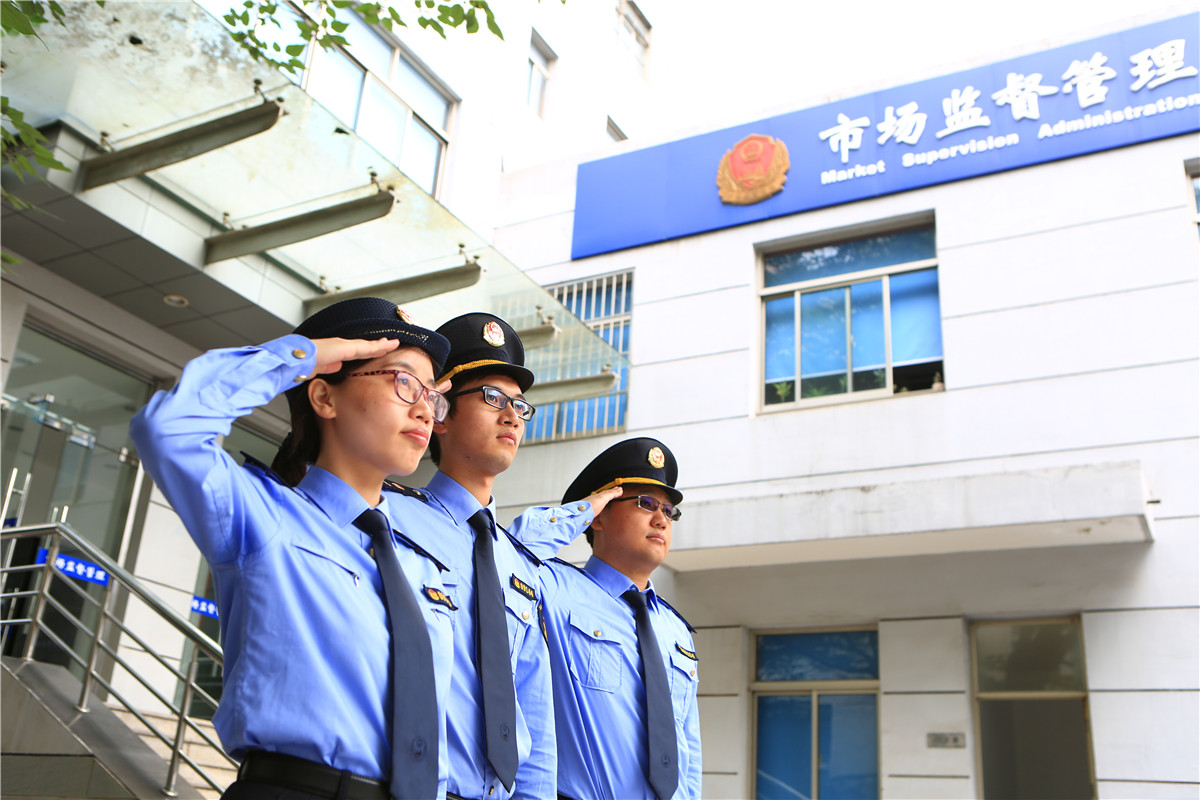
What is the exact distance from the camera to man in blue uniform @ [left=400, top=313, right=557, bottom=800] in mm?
2002

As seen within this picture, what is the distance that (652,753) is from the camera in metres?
2.89

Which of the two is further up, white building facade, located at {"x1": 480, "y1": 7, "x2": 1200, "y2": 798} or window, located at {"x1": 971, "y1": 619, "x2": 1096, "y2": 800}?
white building facade, located at {"x1": 480, "y1": 7, "x2": 1200, "y2": 798}

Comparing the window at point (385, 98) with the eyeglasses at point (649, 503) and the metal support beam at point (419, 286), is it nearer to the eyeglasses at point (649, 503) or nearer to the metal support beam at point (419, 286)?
the metal support beam at point (419, 286)

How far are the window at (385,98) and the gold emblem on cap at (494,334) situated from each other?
18.8ft

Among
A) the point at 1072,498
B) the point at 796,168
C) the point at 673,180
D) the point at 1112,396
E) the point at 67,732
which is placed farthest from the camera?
the point at 673,180

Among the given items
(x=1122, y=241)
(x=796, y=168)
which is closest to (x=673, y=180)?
(x=796, y=168)

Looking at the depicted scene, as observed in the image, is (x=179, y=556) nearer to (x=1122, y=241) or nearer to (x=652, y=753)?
(x=652, y=753)

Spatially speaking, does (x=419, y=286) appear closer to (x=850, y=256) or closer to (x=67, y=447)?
(x=67, y=447)

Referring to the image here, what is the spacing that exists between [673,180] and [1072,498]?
4705 mm

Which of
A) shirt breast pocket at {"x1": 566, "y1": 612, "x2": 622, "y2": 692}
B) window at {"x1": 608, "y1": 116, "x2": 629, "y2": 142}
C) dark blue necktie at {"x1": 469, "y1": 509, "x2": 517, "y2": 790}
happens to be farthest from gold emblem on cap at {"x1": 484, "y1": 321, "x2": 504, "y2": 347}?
window at {"x1": 608, "y1": 116, "x2": 629, "y2": 142}

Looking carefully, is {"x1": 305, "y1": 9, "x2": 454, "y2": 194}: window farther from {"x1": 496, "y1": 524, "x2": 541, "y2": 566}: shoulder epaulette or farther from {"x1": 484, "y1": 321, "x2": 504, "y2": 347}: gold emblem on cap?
{"x1": 496, "y1": 524, "x2": 541, "y2": 566}: shoulder epaulette

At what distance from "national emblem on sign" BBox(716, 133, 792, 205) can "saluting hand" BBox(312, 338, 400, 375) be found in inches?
287

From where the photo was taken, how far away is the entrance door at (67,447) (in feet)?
20.7

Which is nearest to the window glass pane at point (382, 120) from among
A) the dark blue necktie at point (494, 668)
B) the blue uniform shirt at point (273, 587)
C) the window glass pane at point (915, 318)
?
the window glass pane at point (915, 318)
